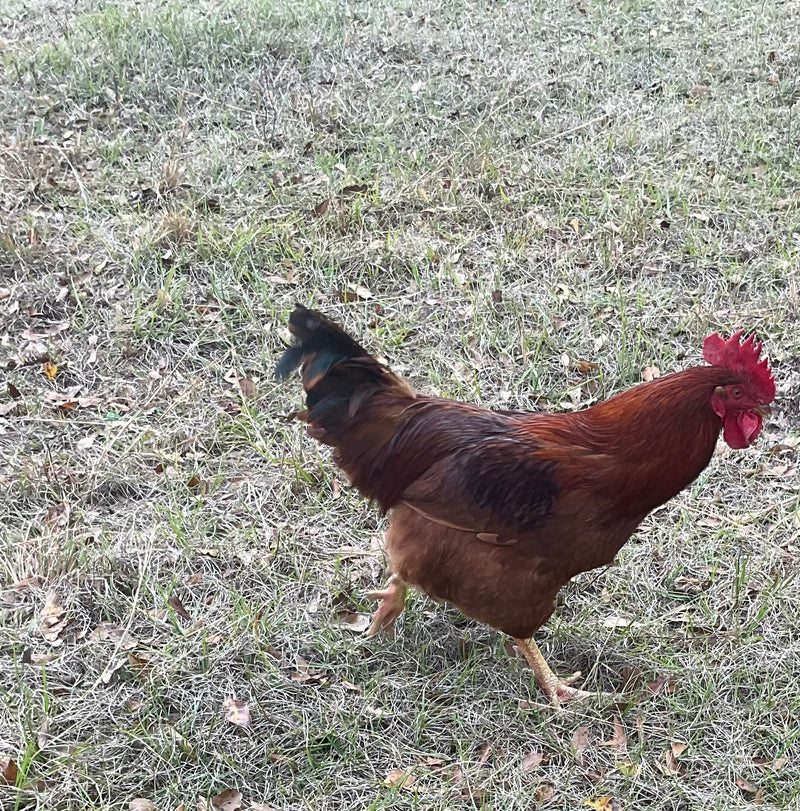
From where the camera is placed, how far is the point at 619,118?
6.22 meters

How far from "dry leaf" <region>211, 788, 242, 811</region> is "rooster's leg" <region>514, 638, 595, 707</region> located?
1103 millimetres

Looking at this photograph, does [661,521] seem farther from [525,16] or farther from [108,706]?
[525,16]

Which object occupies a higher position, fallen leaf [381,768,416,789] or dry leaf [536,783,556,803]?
fallen leaf [381,768,416,789]

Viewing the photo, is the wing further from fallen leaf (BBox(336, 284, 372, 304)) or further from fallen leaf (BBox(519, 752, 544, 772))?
fallen leaf (BBox(336, 284, 372, 304))

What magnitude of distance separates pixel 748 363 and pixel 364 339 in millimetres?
2369

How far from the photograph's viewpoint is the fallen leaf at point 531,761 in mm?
2904

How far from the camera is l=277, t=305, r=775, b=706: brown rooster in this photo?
8.77 feet

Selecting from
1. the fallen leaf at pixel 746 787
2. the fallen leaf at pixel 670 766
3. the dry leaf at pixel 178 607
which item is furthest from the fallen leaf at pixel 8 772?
the fallen leaf at pixel 746 787

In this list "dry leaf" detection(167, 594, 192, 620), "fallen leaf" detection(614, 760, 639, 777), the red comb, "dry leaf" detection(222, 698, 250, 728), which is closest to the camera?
the red comb

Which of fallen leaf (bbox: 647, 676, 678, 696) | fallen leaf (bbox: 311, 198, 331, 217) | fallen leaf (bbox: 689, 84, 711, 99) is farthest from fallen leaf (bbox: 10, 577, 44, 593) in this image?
fallen leaf (bbox: 689, 84, 711, 99)

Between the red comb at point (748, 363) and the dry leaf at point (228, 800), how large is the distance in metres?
2.12

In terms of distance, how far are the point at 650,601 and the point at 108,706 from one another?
82.7 inches

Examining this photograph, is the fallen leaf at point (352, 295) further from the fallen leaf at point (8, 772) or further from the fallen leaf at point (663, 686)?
the fallen leaf at point (8, 772)

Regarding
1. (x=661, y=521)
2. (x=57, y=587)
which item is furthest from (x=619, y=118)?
(x=57, y=587)
